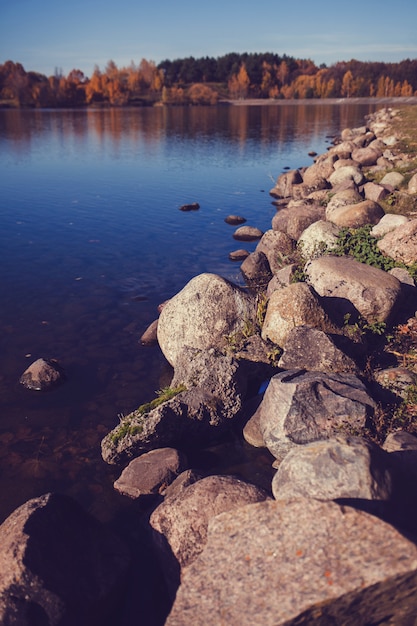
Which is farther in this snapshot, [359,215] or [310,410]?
[359,215]

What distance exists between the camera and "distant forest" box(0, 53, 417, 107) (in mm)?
136250

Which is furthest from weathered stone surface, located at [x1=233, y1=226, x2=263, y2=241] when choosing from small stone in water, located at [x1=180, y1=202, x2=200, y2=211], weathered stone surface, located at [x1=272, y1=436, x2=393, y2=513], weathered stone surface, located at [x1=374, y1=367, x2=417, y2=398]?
weathered stone surface, located at [x1=272, y1=436, x2=393, y2=513]

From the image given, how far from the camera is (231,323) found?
504 inches

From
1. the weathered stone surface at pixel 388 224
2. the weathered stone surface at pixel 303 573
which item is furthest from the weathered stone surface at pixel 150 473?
the weathered stone surface at pixel 388 224

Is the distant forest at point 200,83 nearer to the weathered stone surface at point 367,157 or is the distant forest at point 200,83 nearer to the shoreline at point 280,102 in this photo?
the shoreline at point 280,102

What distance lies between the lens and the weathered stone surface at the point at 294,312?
1153 cm

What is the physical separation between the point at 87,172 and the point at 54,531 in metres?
38.1

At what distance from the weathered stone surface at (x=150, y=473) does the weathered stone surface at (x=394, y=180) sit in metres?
17.8

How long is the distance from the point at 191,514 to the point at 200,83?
19799cm

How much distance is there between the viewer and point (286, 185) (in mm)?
32625

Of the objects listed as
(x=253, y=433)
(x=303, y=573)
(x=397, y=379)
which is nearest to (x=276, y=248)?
(x=397, y=379)

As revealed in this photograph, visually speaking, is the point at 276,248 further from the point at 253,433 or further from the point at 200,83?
the point at 200,83

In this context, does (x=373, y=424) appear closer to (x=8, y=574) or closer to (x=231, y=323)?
(x=231, y=323)

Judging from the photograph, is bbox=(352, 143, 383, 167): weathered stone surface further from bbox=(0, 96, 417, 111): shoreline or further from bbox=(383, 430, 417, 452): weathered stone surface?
bbox=(0, 96, 417, 111): shoreline
